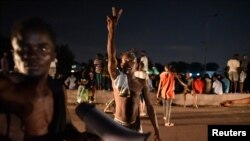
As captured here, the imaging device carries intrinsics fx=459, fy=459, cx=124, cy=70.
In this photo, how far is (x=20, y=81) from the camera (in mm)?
2141

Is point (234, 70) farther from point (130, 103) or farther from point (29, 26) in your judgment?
point (29, 26)

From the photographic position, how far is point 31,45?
83.4 inches

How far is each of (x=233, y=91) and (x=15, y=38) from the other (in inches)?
714

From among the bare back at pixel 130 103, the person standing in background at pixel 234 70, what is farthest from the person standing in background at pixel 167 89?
the bare back at pixel 130 103

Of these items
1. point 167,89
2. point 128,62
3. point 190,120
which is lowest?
point 190,120

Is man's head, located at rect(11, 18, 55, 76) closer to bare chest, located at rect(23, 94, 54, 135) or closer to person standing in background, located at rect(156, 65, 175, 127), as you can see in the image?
bare chest, located at rect(23, 94, 54, 135)

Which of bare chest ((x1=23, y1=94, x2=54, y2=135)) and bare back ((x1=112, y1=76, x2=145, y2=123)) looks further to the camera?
bare back ((x1=112, y1=76, x2=145, y2=123))

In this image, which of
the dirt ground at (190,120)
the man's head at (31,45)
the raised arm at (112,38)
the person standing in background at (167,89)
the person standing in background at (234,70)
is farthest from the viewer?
the person standing in background at (234,70)

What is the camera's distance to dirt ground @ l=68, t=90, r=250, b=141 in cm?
1038

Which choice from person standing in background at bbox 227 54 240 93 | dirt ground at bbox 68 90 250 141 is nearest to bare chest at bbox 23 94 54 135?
dirt ground at bbox 68 90 250 141

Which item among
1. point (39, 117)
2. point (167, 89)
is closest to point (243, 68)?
point (167, 89)

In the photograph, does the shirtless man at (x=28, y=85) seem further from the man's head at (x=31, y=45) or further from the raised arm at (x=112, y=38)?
the raised arm at (x=112, y=38)

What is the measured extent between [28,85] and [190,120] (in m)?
11.3

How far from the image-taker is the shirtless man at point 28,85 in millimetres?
2107
